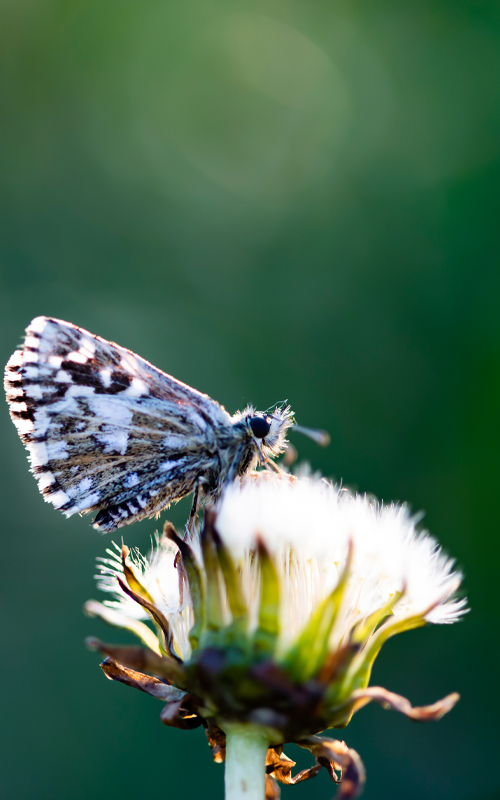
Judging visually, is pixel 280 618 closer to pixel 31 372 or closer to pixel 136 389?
pixel 136 389

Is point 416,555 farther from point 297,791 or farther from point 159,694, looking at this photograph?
point 297,791

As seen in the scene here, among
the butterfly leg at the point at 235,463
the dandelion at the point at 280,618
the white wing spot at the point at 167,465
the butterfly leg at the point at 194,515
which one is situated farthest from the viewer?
the white wing spot at the point at 167,465

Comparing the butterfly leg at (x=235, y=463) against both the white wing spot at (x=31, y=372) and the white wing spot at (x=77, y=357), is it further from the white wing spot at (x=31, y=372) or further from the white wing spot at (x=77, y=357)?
the white wing spot at (x=31, y=372)

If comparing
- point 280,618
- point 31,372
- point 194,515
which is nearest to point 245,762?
point 280,618

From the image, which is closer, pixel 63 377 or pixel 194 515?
pixel 194 515

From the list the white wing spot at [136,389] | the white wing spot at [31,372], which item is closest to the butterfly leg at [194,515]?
the white wing spot at [136,389]

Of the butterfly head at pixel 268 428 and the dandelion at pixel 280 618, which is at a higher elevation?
the butterfly head at pixel 268 428

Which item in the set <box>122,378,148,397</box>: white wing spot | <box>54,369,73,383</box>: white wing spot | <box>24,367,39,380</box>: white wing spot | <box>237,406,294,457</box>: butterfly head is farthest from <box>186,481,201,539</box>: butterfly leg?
<box>24,367,39,380</box>: white wing spot
